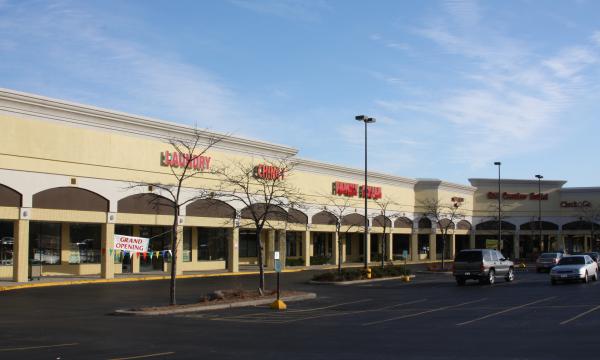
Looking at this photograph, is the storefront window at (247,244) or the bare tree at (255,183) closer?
the bare tree at (255,183)

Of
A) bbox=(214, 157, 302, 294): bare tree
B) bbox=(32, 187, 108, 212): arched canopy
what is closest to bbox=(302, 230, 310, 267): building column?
bbox=(214, 157, 302, 294): bare tree

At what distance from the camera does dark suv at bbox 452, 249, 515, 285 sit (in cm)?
3812

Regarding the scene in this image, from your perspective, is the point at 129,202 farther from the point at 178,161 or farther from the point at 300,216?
the point at 300,216

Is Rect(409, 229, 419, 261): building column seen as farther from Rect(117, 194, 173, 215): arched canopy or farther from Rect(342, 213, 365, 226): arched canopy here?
Rect(117, 194, 173, 215): arched canopy

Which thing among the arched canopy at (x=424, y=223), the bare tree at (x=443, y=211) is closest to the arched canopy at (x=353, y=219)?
the bare tree at (x=443, y=211)

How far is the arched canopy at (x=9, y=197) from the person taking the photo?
35000 millimetres

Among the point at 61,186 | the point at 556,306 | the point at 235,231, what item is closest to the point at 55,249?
the point at 61,186

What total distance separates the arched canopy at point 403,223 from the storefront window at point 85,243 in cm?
3615

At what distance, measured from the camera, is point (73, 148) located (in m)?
38.4

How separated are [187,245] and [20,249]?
1554cm

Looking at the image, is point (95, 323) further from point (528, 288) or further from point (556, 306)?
point (528, 288)

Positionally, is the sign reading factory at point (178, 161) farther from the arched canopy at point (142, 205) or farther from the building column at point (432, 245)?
the building column at point (432, 245)

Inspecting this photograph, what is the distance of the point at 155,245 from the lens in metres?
48.0

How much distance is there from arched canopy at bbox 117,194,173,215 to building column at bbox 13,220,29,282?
6.42 m
